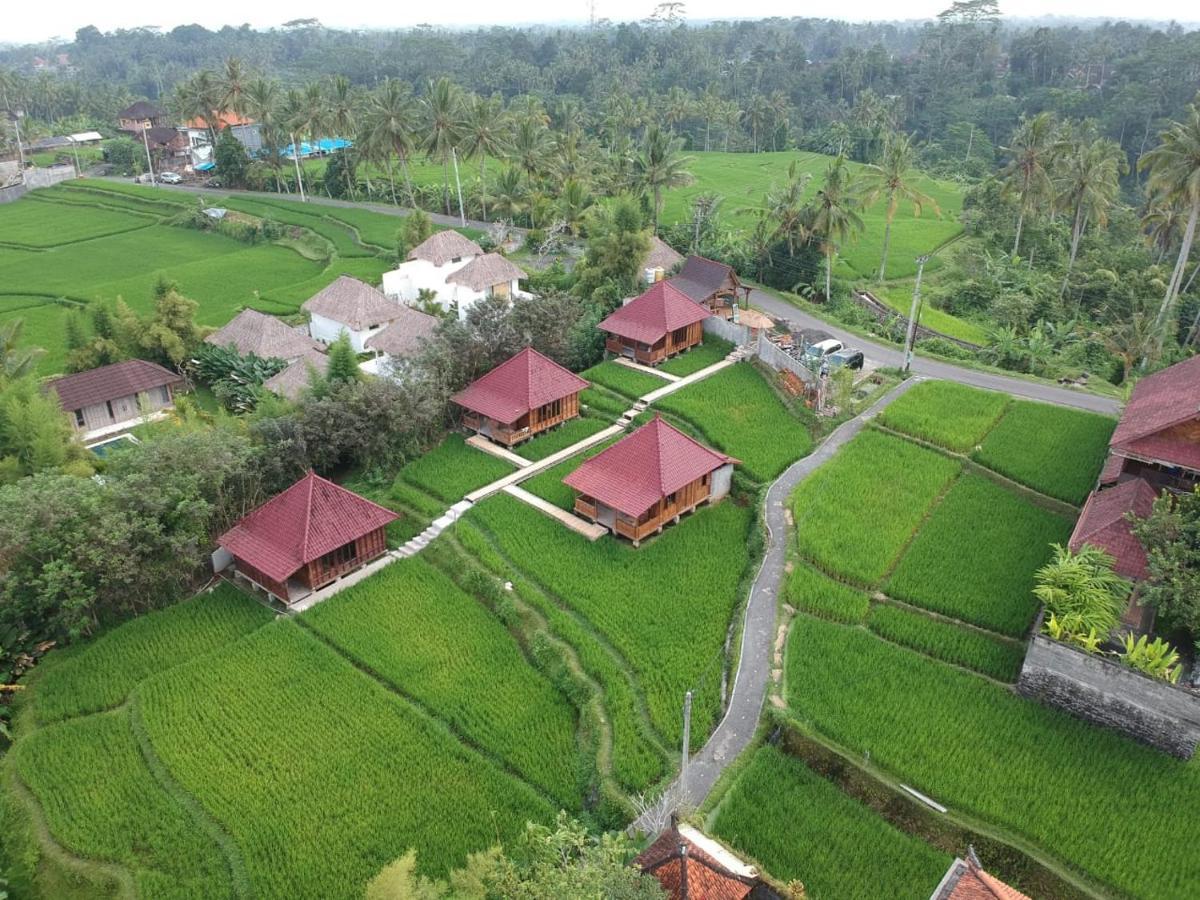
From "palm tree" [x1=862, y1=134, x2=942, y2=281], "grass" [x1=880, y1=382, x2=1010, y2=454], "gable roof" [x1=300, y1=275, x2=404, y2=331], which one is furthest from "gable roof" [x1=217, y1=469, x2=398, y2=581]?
"palm tree" [x1=862, y1=134, x2=942, y2=281]

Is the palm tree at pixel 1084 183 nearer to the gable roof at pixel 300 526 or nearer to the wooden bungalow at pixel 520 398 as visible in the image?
the wooden bungalow at pixel 520 398

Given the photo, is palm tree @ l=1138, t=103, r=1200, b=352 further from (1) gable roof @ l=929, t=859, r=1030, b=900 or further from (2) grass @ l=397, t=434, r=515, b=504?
(1) gable roof @ l=929, t=859, r=1030, b=900

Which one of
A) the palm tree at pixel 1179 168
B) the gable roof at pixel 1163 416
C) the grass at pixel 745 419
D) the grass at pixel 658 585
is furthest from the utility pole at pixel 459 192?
the gable roof at pixel 1163 416

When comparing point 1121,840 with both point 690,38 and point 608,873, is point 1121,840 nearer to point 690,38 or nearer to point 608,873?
point 608,873

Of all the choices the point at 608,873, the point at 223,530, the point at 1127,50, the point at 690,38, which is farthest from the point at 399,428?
the point at 690,38

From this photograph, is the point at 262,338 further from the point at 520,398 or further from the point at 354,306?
the point at 520,398

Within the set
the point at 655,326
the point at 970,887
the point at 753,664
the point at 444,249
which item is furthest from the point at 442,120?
the point at 970,887
